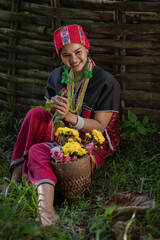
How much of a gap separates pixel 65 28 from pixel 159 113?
134 cm

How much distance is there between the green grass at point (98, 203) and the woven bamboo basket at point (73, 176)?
0.31ft

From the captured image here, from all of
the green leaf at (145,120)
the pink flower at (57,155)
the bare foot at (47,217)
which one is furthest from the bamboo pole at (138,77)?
the bare foot at (47,217)

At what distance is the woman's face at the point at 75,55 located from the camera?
288cm

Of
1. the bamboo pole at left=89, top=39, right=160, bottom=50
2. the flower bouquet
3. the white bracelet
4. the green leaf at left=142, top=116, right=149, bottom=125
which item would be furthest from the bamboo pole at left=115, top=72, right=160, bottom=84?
the flower bouquet

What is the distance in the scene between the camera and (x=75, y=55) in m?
2.90

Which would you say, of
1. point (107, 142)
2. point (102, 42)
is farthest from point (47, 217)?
point (102, 42)

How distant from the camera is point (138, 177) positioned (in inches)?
117

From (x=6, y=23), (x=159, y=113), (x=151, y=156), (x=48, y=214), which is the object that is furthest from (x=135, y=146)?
(x=6, y=23)

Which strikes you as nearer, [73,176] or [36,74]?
[73,176]

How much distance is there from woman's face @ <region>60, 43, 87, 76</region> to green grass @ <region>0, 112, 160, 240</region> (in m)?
0.99

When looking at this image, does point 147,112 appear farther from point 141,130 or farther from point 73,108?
point 73,108

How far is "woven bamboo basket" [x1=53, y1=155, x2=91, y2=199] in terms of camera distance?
256cm

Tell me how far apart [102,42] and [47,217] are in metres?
1.90

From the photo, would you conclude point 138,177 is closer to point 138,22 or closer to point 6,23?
point 138,22
